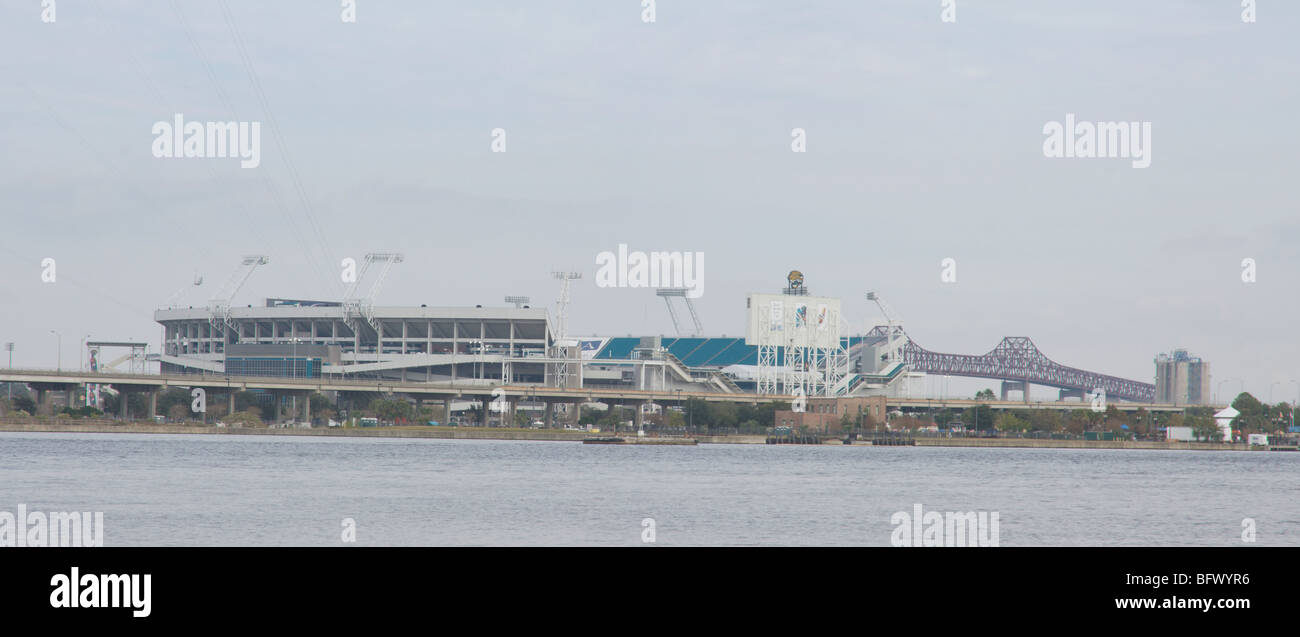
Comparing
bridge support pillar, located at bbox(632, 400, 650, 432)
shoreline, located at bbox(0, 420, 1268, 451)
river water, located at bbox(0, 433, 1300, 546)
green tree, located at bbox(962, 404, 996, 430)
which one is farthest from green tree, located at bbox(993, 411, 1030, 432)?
river water, located at bbox(0, 433, 1300, 546)

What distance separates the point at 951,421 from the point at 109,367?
99.8m

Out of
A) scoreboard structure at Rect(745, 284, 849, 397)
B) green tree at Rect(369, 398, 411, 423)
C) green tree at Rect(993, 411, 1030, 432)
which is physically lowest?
green tree at Rect(993, 411, 1030, 432)

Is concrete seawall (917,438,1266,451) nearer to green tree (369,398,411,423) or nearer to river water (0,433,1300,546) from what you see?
river water (0,433,1300,546)

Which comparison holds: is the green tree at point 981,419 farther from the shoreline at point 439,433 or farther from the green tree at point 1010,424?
the shoreline at point 439,433

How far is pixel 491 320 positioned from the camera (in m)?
159

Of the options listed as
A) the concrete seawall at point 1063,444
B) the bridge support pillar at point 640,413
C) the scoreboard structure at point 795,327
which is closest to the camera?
the concrete seawall at point 1063,444

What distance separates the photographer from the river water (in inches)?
1475

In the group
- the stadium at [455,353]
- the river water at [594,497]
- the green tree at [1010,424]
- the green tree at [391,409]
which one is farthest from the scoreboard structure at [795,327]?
the river water at [594,497]

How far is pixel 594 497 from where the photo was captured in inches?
1984

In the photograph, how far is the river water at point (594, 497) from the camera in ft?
123

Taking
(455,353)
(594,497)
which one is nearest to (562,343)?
(455,353)

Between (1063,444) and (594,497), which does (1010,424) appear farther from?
(594,497)

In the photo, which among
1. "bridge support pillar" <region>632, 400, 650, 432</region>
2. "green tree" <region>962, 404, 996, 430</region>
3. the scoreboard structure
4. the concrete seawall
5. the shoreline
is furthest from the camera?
"green tree" <region>962, 404, 996, 430</region>
